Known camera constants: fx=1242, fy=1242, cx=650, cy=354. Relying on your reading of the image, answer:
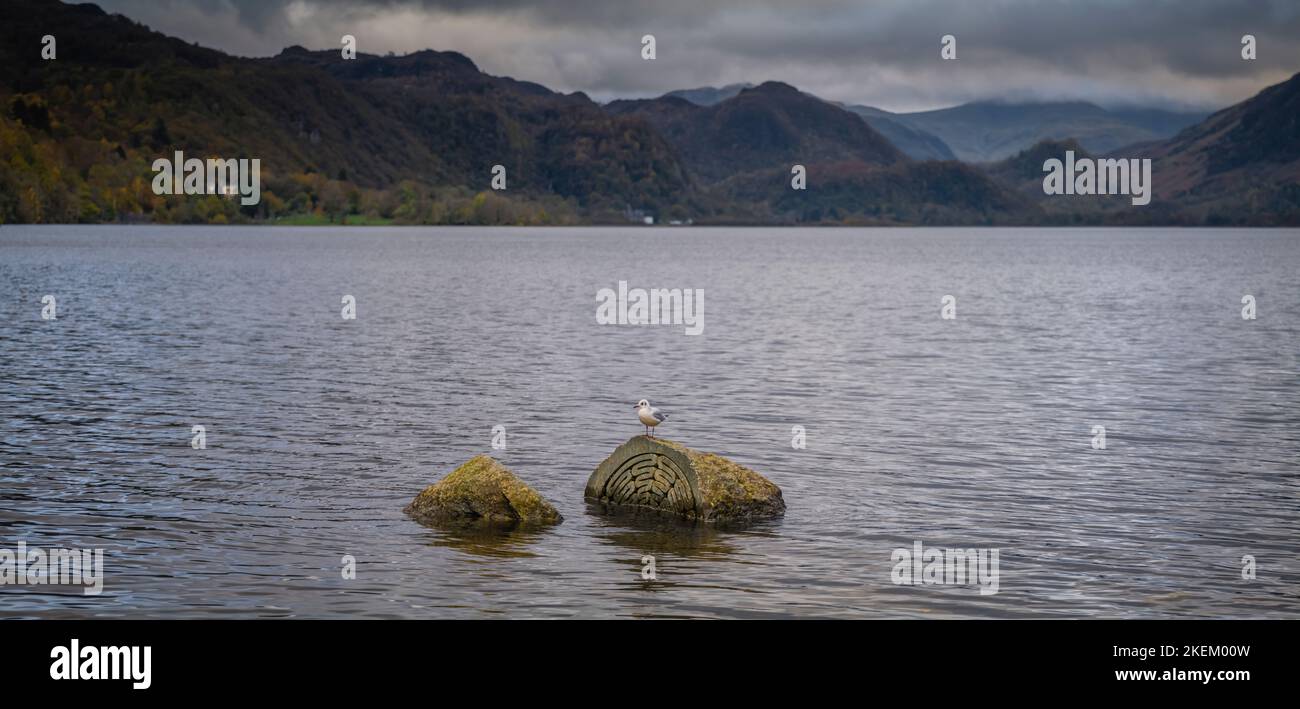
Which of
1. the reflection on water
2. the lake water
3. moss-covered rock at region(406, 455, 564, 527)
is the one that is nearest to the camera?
the lake water

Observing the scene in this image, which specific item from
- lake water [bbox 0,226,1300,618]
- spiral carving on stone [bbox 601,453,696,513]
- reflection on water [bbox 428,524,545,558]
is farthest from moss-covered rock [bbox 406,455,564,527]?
spiral carving on stone [bbox 601,453,696,513]

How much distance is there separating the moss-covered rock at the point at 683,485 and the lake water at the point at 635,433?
70 cm

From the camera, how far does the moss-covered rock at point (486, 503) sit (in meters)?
23.7

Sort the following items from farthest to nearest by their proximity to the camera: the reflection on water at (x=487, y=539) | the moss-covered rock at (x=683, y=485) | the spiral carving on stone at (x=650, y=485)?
the spiral carving on stone at (x=650, y=485) → the moss-covered rock at (x=683, y=485) → the reflection on water at (x=487, y=539)

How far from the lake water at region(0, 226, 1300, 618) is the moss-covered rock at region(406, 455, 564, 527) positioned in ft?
2.54

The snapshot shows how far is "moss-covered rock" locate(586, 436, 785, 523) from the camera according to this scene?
24.3 meters

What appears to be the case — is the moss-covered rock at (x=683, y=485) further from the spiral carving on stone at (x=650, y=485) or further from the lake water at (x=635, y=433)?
the lake water at (x=635, y=433)

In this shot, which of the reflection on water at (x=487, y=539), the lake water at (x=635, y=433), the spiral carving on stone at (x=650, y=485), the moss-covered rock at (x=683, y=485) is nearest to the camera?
the lake water at (x=635, y=433)

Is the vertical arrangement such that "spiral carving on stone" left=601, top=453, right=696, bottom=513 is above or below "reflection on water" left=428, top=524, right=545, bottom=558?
above

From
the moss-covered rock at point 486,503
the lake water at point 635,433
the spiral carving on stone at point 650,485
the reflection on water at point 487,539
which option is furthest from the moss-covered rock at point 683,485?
the reflection on water at point 487,539

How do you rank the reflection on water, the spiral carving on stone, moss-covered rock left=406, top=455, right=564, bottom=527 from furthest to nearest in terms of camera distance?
1. the spiral carving on stone
2. moss-covered rock left=406, top=455, right=564, bottom=527
3. the reflection on water

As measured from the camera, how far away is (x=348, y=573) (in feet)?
65.2

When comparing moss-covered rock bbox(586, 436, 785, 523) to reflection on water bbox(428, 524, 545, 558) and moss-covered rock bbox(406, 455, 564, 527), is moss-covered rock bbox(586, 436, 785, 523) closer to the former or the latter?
moss-covered rock bbox(406, 455, 564, 527)
